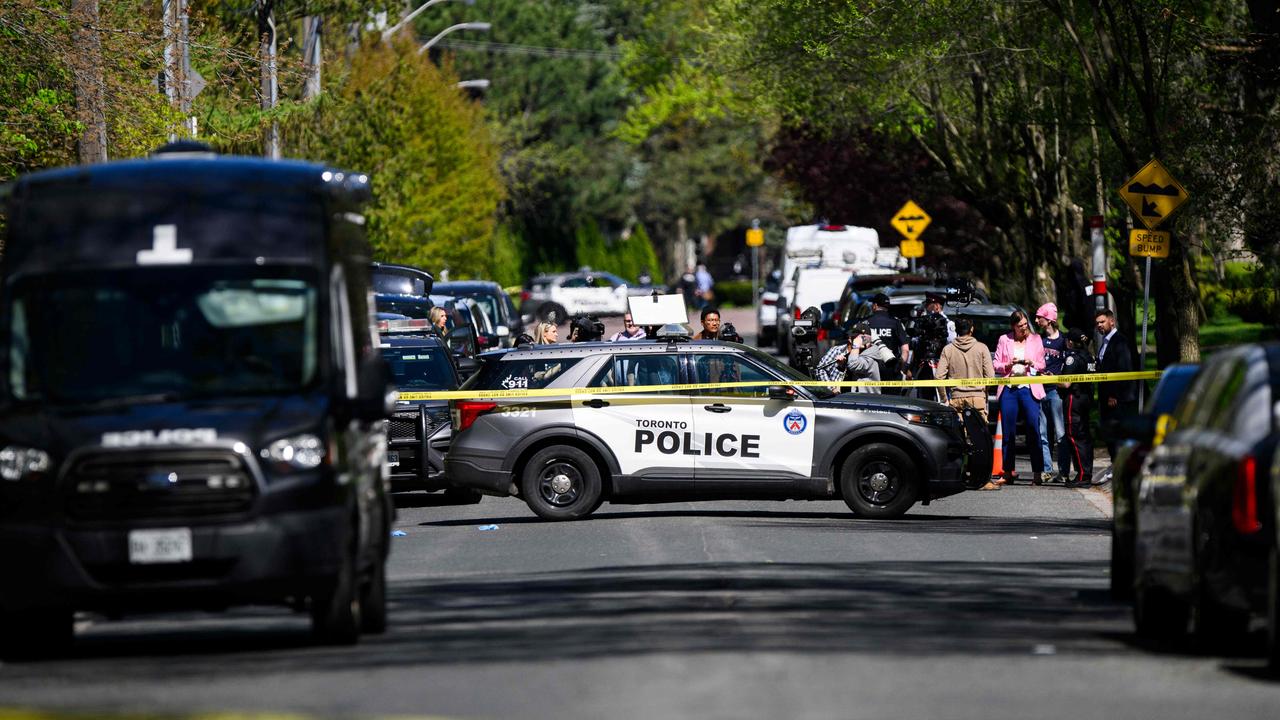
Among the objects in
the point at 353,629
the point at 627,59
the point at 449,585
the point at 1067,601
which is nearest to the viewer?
the point at 353,629

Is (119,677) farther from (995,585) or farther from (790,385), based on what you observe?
(790,385)

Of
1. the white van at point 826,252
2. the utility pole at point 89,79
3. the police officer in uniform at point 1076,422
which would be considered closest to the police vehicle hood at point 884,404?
the police officer in uniform at point 1076,422

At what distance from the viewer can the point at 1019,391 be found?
23.5 m

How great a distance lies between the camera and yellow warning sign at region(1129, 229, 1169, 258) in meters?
22.4

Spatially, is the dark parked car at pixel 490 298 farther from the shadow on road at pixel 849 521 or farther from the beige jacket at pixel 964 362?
the shadow on road at pixel 849 521

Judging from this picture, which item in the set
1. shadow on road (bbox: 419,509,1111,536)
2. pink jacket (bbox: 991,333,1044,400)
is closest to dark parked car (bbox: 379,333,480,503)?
shadow on road (bbox: 419,509,1111,536)

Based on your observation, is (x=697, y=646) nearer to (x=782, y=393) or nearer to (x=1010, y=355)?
(x=782, y=393)

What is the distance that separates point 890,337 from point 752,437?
7523 mm

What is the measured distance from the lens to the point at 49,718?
872 centimetres

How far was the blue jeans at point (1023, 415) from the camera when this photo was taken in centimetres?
2319

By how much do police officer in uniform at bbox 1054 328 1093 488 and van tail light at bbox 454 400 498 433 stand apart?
693 centimetres

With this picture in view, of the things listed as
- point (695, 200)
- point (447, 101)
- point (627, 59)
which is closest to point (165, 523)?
point (447, 101)

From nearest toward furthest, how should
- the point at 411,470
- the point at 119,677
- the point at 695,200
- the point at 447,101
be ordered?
the point at 119,677 < the point at 411,470 < the point at 447,101 < the point at 695,200

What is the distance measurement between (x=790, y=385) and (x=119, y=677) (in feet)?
32.8
